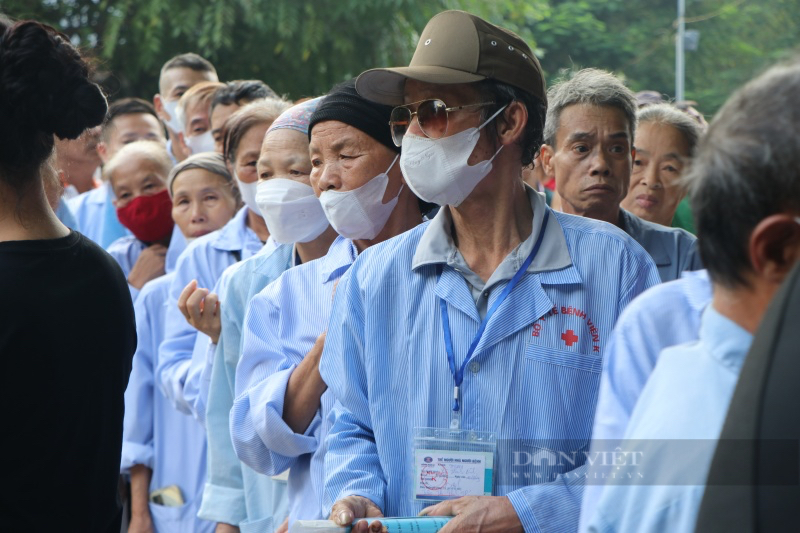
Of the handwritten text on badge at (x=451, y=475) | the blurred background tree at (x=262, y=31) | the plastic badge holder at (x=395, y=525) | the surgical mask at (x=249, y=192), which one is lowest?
the plastic badge holder at (x=395, y=525)

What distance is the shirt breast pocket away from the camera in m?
2.75

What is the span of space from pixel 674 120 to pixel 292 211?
192 cm

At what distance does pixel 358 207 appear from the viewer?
141 inches

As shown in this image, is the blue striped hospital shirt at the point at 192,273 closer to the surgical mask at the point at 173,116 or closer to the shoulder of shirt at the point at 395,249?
the shoulder of shirt at the point at 395,249

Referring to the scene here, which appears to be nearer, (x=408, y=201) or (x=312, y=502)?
(x=312, y=502)

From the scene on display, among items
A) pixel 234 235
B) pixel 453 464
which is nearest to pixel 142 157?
pixel 234 235

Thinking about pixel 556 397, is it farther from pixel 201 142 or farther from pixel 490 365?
pixel 201 142

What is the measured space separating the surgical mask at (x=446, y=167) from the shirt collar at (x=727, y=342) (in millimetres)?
1483

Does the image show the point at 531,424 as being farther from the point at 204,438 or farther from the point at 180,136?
the point at 180,136

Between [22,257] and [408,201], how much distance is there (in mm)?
1579

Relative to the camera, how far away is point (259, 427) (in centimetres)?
333

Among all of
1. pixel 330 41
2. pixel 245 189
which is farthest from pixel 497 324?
pixel 330 41

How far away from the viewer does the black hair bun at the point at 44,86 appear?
8.33ft

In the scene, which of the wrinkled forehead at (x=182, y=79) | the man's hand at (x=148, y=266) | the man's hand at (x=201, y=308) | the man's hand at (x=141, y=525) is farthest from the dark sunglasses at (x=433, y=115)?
the wrinkled forehead at (x=182, y=79)
